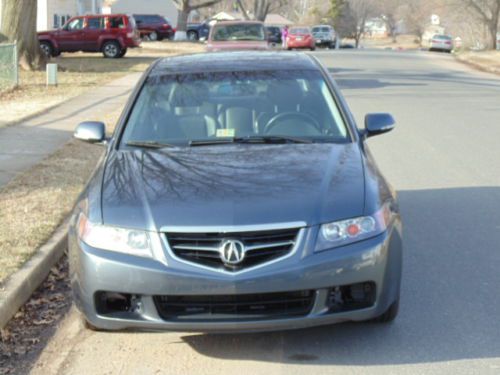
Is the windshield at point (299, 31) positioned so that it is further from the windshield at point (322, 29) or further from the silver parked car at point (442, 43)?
the silver parked car at point (442, 43)

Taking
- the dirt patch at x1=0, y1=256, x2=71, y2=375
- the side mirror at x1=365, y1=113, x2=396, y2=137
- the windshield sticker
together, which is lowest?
the dirt patch at x1=0, y1=256, x2=71, y2=375

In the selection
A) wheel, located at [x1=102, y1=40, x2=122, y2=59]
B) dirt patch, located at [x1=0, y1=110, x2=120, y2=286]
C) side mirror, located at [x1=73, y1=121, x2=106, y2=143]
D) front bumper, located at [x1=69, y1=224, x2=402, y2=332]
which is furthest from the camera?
wheel, located at [x1=102, y1=40, x2=122, y2=59]

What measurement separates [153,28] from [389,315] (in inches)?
2005

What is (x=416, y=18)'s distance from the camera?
11512 cm

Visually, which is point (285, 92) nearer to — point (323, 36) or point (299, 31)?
point (299, 31)

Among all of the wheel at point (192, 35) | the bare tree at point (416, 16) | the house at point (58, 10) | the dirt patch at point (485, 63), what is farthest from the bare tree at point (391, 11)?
the dirt patch at point (485, 63)

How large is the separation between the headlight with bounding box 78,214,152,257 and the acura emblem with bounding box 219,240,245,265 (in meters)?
0.39

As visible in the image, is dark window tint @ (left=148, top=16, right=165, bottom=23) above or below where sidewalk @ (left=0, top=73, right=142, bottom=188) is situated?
above

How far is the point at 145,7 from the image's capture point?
78938 mm

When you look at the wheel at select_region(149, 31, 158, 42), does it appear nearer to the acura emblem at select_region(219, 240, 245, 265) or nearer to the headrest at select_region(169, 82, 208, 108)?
the headrest at select_region(169, 82, 208, 108)

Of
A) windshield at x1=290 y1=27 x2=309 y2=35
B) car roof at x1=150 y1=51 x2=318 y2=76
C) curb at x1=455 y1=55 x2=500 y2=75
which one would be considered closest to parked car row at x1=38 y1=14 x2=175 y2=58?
windshield at x1=290 y1=27 x2=309 y2=35

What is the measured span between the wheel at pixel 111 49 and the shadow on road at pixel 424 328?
1136 inches

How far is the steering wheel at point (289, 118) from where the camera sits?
19.4ft

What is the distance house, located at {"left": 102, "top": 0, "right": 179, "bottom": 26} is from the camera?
76.2m
